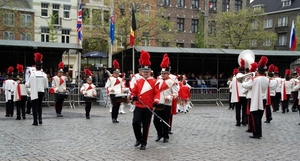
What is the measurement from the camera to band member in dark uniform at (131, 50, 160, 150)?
9.77m

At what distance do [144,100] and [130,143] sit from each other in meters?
1.33

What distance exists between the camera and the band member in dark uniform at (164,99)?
10788 millimetres

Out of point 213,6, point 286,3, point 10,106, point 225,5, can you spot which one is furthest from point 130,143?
point 286,3

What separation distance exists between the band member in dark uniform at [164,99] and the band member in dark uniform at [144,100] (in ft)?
2.41

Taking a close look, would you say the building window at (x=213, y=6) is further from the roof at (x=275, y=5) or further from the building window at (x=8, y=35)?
the building window at (x=8, y=35)

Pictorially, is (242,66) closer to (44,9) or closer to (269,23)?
(44,9)

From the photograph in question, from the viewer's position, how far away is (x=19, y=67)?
55.2 feet

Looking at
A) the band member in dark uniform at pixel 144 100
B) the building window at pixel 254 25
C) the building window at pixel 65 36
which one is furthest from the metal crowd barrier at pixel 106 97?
the building window at pixel 65 36

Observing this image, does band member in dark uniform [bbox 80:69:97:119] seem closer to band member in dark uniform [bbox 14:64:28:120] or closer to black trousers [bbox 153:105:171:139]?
band member in dark uniform [bbox 14:64:28:120]

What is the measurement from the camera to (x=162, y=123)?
11023 mm

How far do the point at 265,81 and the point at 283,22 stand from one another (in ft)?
194

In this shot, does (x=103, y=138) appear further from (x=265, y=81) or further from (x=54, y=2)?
(x=54, y=2)

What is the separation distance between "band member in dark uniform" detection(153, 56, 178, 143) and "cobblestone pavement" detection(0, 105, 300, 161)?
32 cm

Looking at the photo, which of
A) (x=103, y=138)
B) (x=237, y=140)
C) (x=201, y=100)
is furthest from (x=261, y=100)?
(x=201, y=100)
